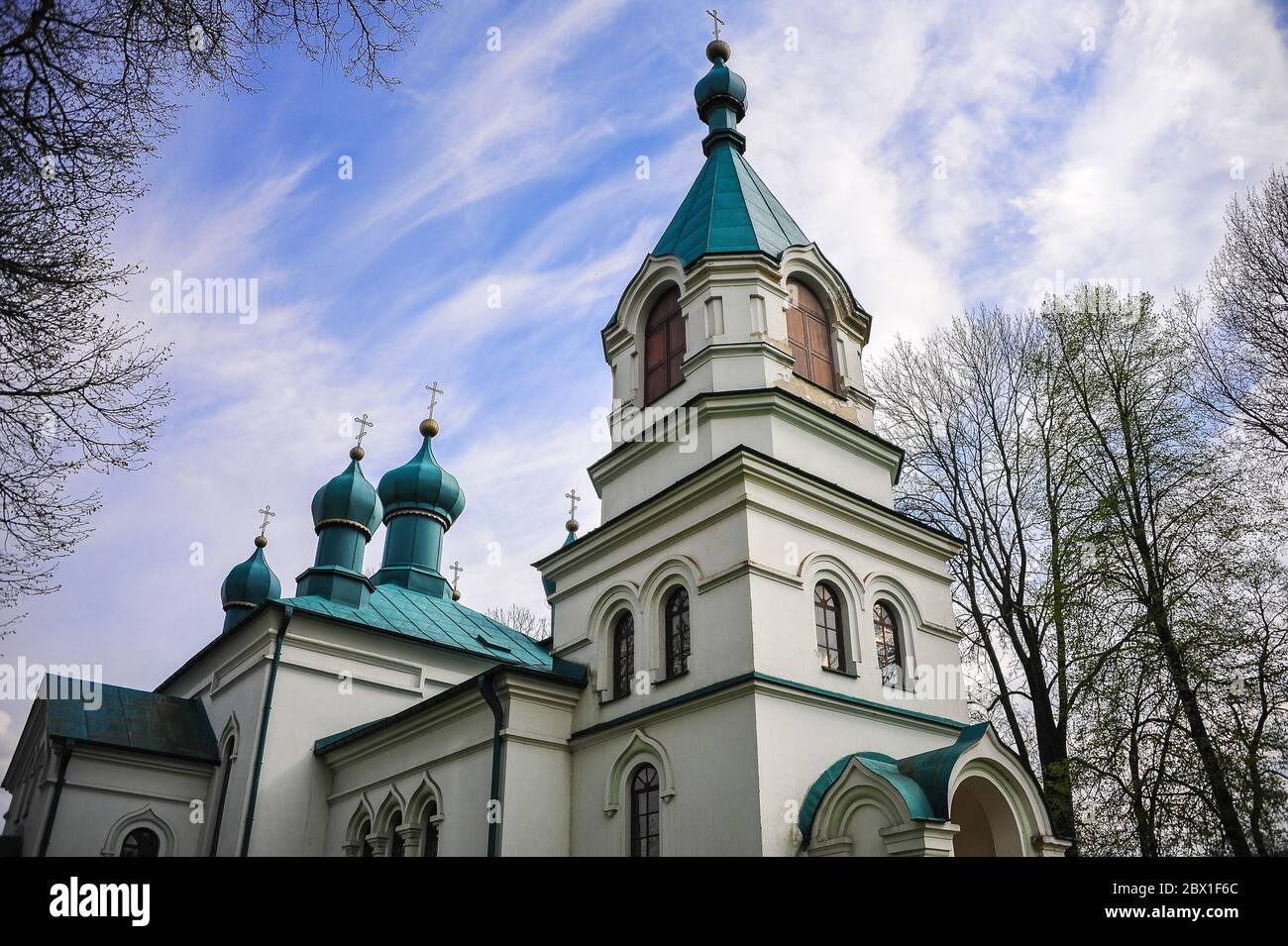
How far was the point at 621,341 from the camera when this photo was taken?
1288 centimetres

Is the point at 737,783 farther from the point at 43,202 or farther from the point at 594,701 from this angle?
the point at 43,202

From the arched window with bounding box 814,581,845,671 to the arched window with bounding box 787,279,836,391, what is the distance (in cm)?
292

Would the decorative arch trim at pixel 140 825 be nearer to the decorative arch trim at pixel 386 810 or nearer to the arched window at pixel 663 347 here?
the decorative arch trim at pixel 386 810

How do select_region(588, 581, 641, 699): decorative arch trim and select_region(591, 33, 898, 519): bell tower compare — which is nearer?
select_region(588, 581, 641, 699): decorative arch trim

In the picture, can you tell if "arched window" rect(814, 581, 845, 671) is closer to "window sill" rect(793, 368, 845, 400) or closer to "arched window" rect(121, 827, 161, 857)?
"window sill" rect(793, 368, 845, 400)

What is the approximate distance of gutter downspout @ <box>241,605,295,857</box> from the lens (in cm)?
1306

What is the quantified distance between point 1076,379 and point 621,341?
6554 mm

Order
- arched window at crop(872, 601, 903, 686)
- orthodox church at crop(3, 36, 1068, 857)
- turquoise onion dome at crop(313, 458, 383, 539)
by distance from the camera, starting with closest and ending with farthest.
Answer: orthodox church at crop(3, 36, 1068, 857), arched window at crop(872, 601, 903, 686), turquoise onion dome at crop(313, 458, 383, 539)

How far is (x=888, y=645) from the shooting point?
10.7 metres

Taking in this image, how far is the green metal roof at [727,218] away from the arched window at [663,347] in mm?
662

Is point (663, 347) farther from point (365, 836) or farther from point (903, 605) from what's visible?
point (365, 836)

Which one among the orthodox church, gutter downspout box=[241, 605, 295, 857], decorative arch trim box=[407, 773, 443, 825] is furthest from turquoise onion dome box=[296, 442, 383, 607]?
decorative arch trim box=[407, 773, 443, 825]
